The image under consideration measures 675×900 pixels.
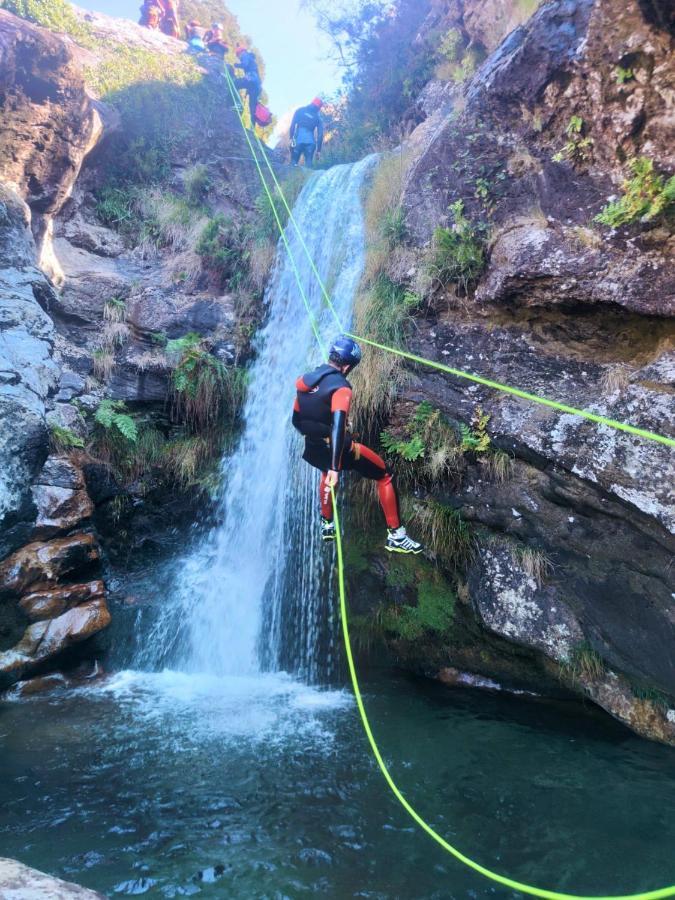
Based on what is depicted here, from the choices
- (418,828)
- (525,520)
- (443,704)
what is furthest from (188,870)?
(525,520)

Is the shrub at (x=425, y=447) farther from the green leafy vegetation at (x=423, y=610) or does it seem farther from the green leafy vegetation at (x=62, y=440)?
the green leafy vegetation at (x=62, y=440)

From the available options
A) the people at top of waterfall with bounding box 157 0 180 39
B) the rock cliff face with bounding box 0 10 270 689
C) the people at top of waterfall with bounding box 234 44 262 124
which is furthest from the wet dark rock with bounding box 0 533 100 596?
the people at top of waterfall with bounding box 157 0 180 39

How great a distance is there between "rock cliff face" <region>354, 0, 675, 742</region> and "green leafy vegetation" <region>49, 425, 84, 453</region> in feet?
13.1

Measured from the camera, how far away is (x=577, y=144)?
5285 mm

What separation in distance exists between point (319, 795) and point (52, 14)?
1573 centimetres

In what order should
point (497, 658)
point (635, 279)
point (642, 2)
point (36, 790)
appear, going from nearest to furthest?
point (36, 790), point (635, 279), point (642, 2), point (497, 658)

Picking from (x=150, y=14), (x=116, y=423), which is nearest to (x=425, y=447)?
(x=116, y=423)

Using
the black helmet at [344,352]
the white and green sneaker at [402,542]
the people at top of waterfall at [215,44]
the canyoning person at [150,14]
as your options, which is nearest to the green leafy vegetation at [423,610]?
the white and green sneaker at [402,542]

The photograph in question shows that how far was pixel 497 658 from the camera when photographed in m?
5.17

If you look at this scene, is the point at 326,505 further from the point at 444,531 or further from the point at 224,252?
the point at 224,252

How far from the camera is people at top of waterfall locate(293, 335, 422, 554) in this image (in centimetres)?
489

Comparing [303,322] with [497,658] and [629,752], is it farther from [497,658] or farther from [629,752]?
[629,752]

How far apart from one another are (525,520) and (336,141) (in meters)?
13.0

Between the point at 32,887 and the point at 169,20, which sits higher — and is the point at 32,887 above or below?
below
